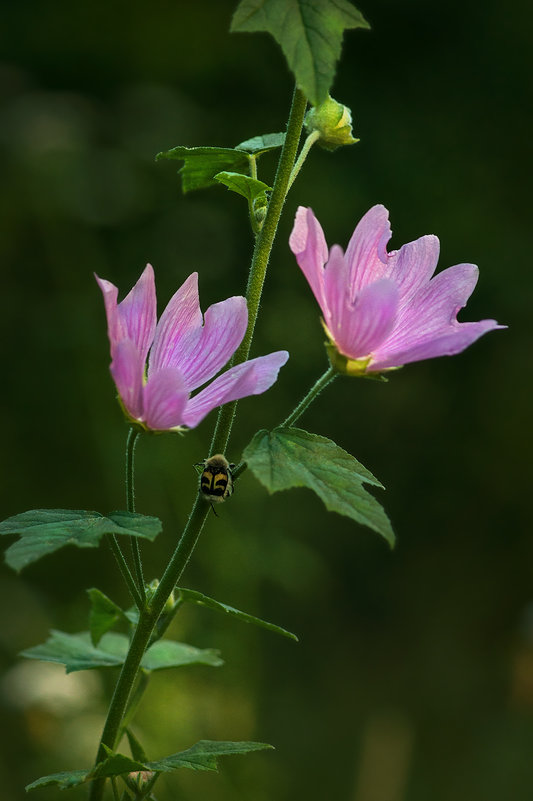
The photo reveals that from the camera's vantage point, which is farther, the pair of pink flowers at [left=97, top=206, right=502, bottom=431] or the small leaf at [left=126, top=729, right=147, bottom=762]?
the small leaf at [left=126, top=729, right=147, bottom=762]

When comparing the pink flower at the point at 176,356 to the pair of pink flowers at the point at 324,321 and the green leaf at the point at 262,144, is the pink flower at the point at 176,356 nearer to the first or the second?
the pair of pink flowers at the point at 324,321

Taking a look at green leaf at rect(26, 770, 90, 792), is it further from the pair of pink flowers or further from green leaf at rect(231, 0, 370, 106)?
green leaf at rect(231, 0, 370, 106)

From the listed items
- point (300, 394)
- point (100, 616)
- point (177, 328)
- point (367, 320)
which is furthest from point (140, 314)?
point (300, 394)

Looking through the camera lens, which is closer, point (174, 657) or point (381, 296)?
point (381, 296)

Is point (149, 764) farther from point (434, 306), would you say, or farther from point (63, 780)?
point (434, 306)

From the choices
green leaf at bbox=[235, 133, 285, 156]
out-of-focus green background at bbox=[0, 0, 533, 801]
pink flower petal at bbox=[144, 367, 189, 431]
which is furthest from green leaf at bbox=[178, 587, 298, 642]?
out-of-focus green background at bbox=[0, 0, 533, 801]

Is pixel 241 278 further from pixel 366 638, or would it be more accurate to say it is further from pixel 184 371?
pixel 184 371
